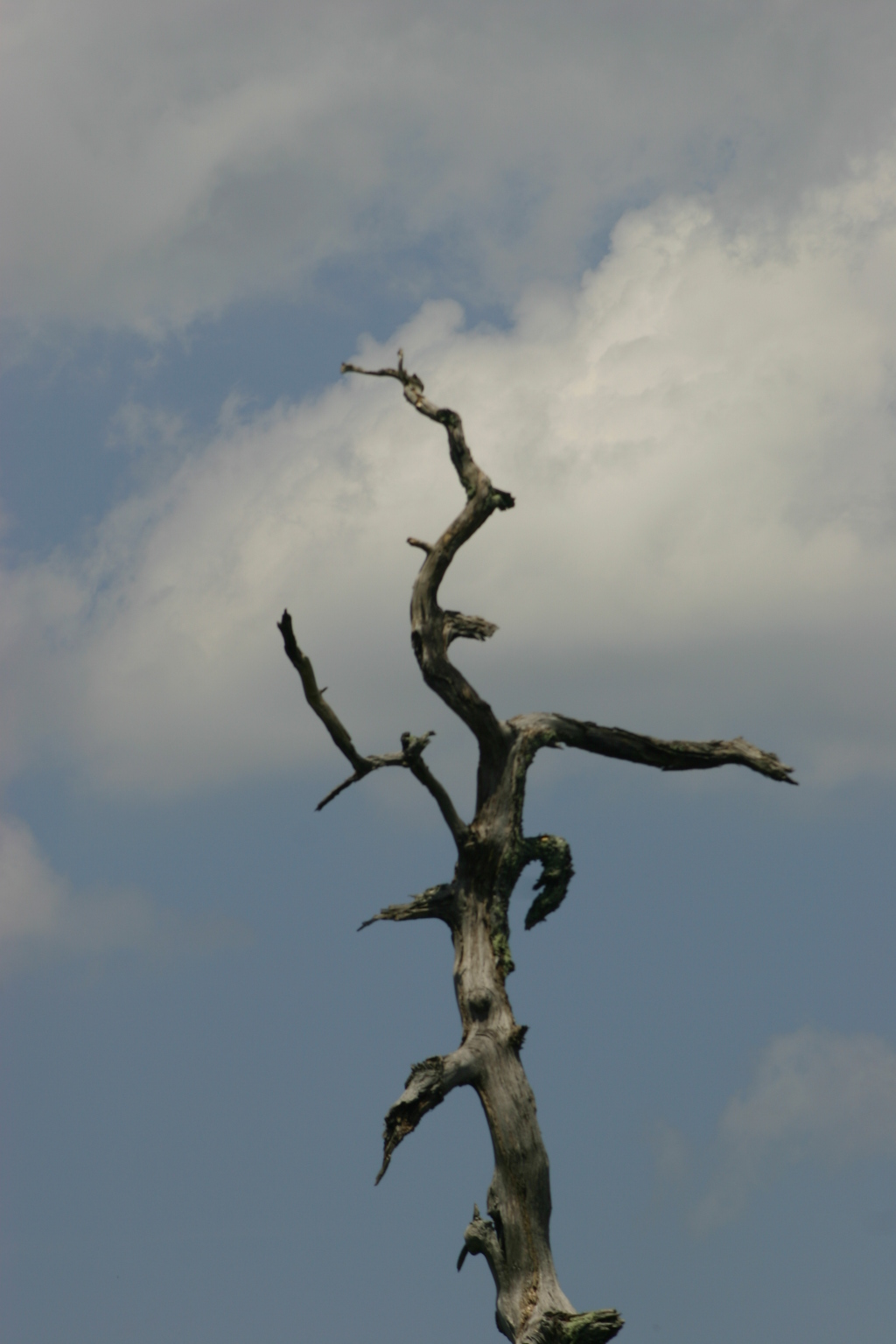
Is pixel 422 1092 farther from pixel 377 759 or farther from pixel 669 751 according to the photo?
pixel 669 751

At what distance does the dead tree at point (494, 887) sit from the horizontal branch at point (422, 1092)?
1 cm

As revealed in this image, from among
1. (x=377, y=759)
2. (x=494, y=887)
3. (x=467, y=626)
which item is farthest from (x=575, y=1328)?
(x=467, y=626)

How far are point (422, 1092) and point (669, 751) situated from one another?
5.65 meters

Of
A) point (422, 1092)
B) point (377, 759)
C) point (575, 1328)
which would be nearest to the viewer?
point (575, 1328)

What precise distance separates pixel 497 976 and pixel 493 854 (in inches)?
55.8

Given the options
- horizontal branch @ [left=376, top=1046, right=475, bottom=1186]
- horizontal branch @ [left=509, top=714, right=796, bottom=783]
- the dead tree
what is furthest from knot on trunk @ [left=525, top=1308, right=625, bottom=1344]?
horizontal branch @ [left=509, top=714, right=796, bottom=783]

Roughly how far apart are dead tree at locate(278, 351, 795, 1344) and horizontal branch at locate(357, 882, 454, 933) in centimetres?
1

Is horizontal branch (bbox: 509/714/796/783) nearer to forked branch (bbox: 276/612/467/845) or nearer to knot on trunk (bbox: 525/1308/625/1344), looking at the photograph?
forked branch (bbox: 276/612/467/845)

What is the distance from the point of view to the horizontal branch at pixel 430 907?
16906mm

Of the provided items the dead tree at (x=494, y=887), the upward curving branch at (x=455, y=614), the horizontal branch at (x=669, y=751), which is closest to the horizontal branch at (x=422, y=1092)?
the dead tree at (x=494, y=887)

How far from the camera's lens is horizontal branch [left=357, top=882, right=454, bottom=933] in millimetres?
16906

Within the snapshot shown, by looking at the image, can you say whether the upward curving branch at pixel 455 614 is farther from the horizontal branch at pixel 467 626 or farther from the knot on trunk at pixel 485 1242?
the knot on trunk at pixel 485 1242

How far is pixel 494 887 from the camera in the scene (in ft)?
56.3

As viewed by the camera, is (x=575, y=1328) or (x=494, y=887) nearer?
(x=575, y=1328)
